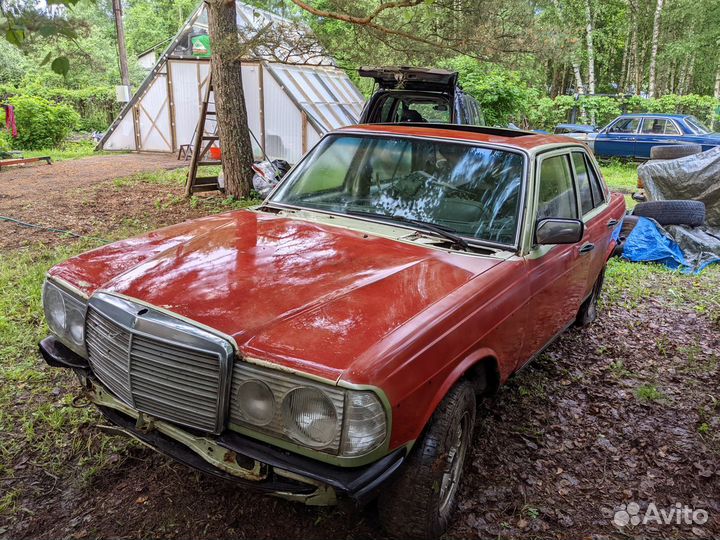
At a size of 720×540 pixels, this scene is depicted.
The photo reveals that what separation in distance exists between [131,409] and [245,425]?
26.2 inches

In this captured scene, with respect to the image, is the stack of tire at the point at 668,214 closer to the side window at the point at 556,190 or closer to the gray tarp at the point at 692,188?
the gray tarp at the point at 692,188

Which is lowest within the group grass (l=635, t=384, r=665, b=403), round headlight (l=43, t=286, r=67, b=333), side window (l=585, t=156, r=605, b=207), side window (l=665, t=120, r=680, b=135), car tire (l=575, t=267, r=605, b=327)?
grass (l=635, t=384, r=665, b=403)

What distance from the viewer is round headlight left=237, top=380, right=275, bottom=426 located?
2.09 metres

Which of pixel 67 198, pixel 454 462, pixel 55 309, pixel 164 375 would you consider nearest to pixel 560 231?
pixel 454 462

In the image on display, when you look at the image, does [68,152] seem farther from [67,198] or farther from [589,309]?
[589,309]

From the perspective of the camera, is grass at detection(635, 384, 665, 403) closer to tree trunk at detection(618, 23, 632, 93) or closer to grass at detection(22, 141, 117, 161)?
grass at detection(22, 141, 117, 161)

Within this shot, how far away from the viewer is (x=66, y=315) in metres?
2.76

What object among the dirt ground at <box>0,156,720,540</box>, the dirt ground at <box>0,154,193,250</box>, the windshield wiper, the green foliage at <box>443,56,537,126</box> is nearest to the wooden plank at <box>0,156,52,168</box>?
the dirt ground at <box>0,154,193,250</box>

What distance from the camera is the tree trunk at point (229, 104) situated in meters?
8.55

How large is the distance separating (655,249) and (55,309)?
7.24 meters

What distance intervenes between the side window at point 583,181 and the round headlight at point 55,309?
11.4 ft

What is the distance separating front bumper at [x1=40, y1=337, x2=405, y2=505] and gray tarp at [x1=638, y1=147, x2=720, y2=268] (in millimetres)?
7073

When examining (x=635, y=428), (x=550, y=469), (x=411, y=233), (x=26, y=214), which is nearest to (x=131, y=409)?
(x=411, y=233)

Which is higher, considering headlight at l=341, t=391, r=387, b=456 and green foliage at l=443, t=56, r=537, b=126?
green foliage at l=443, t=56, r=537, b=126
